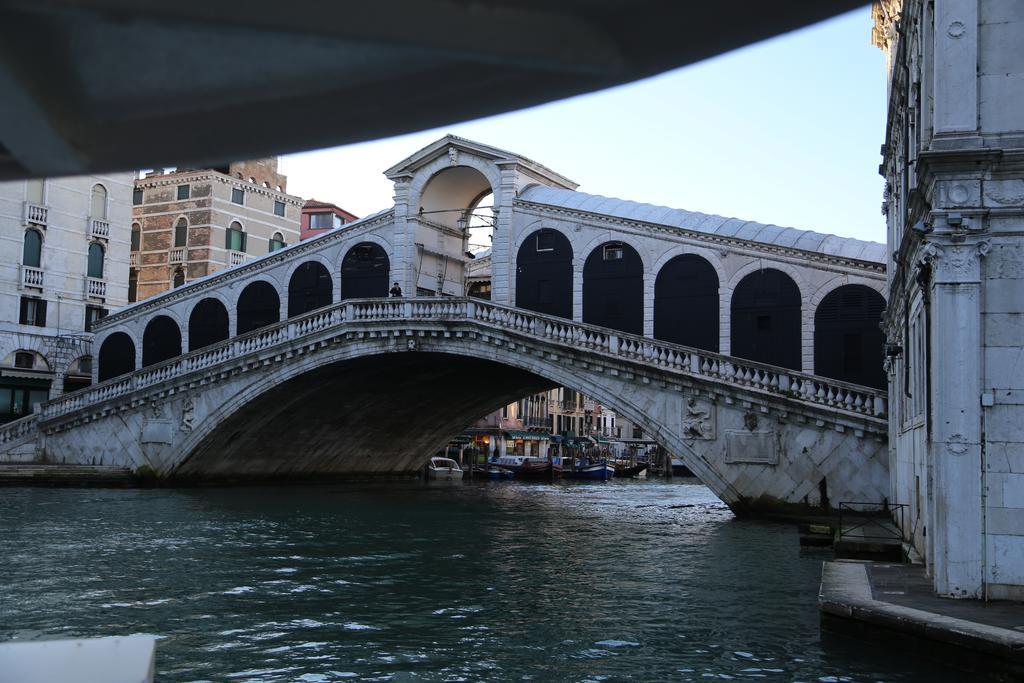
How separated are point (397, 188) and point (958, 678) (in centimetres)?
2649

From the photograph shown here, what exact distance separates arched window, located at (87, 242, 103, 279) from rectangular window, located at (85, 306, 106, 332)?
3.89ft

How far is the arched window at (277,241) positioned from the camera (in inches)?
1972

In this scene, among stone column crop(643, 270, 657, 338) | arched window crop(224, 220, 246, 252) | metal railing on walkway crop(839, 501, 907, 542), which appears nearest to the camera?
metal railing on walkway crop(839, 501, 907, 542)

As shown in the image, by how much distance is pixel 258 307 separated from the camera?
3584 centimetres

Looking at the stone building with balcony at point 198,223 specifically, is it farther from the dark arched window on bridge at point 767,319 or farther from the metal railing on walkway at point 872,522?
the metal railing on walkway at point 872,522

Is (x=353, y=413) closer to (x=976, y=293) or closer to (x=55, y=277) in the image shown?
(x=55, y=277)

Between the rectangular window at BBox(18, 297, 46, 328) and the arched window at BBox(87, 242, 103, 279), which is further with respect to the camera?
the arched window at BBox(87, 242, 103, 279)

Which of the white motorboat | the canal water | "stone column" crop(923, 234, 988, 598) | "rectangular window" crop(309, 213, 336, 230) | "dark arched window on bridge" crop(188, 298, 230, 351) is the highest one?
"rectangular window" crop(309, 213, 336, 230)

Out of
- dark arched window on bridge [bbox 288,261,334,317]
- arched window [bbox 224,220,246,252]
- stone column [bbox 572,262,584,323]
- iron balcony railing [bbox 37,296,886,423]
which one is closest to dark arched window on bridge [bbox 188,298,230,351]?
dark arched window on bridge [bbox 288,261,334,317]

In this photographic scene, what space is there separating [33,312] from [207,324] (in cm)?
616

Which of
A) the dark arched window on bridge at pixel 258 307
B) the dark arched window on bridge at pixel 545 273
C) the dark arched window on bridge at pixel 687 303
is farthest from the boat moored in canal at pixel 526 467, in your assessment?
the dark arched window on bridge at pixel 687 303

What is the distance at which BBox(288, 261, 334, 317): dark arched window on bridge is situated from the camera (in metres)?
34.6

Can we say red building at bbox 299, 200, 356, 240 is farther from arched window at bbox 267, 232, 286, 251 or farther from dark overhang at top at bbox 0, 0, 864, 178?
dark overhang at top at bbox 0, 0, 864, 178

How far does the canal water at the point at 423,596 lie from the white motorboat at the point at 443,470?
22.9 m
